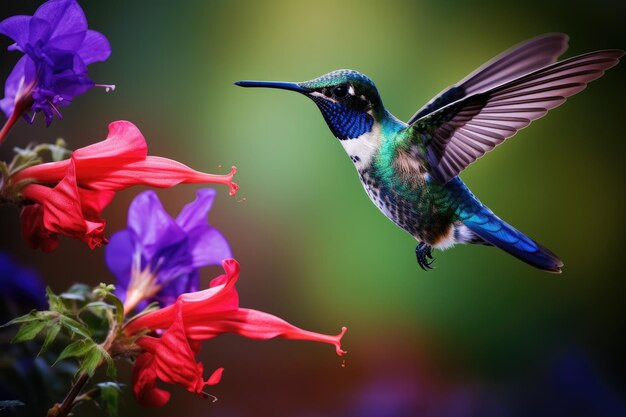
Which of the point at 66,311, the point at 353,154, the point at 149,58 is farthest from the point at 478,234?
the point at 149,58

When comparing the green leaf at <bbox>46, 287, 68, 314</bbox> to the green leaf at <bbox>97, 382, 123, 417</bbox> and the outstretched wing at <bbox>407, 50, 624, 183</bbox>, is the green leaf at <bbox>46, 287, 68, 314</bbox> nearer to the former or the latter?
the green leaf at <bbox>97, 382, 123, 417</bbox>

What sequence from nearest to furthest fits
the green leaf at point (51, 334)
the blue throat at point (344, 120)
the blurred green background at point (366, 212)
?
the green leaf at point (51, 334) → the blue throat at point (344, 120) → the blurred green background at point (366, 212)

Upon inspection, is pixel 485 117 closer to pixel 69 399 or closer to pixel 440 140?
pixel 440 140

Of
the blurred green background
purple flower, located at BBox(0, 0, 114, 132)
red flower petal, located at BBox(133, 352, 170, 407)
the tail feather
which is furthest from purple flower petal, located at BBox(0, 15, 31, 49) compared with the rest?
the blurred green background

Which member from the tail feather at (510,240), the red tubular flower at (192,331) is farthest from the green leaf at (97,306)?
the tail feather at (510,240)

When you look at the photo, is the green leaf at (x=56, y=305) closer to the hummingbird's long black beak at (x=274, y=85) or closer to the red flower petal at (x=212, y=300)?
the red flower petal at (x=212, y=300)

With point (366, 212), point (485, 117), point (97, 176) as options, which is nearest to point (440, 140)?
point (485, 117)
